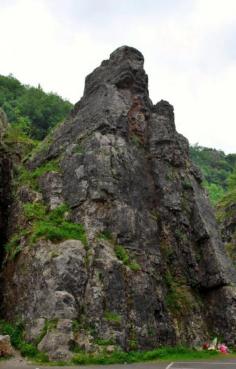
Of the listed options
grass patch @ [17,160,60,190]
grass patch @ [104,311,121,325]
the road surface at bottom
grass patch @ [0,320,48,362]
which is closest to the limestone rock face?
the road surface at bottom

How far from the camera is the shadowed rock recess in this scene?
859 inches

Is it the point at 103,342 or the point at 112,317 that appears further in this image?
the point at 112,317

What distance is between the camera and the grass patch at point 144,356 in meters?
19.5

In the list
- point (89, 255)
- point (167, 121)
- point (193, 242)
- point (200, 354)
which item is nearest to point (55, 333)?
point (89, 255)

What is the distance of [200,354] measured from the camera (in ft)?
73.9

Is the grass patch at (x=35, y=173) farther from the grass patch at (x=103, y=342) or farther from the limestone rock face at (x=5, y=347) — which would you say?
the grass patch at (x=103, y=342)

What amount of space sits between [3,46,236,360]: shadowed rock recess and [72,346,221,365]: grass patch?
1.53ft

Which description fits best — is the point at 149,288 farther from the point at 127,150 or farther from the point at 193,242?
the point at 127,150

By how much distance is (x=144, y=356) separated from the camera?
Answer: 823 inches

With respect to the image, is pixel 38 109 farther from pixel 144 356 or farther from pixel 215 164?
pixel 215 164

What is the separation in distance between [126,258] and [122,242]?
1.17 m

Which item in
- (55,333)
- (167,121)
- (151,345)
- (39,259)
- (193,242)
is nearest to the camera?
(55,333)

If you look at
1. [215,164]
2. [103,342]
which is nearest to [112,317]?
[103,342]

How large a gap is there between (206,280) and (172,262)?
6.38ft
